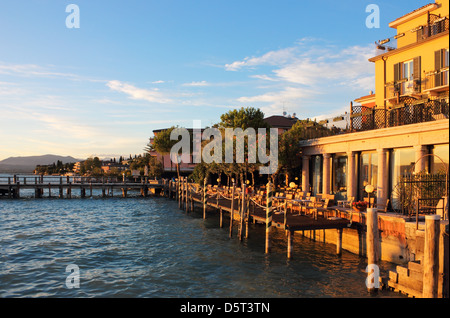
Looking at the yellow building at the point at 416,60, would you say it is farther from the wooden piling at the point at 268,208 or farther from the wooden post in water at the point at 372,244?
the wooden post in water at the point at 372,244

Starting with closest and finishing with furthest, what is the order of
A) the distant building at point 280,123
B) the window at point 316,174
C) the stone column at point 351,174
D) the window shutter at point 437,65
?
the window shutter at point 437,65, the stone column at point 351,174, the window at point 316,174, the distant building at point 280,123

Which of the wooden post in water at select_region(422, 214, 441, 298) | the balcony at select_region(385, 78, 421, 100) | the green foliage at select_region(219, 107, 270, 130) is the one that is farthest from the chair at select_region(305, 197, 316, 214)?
the green foliage at select_region(219, 107, 270, 130)

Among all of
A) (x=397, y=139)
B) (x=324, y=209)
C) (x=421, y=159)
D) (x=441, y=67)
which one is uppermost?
(x=441, y=67)

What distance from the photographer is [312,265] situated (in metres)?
15.9

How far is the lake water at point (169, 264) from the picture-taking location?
43.3 ft

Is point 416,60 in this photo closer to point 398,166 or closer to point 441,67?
point 441,67

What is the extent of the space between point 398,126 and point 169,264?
14408 millimetres

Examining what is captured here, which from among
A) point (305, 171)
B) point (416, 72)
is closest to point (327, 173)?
point (305, 171)

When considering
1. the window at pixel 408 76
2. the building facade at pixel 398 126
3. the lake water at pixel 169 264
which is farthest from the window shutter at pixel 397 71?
the lake water at pixel 169 264

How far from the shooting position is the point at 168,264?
54.5 ft

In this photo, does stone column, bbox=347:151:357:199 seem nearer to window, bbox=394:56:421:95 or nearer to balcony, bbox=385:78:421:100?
balcony, bbox=385:78:421:100

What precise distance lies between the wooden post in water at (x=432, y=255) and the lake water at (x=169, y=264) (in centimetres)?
274

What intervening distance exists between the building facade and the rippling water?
234 inches
